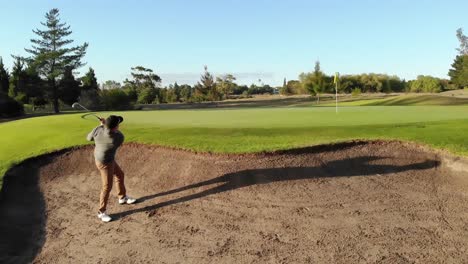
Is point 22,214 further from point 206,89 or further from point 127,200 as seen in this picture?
point 206,89

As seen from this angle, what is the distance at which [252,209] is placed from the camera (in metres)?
7.72

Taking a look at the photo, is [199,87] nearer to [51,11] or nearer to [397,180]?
[51,11]

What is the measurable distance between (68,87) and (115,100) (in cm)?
1629

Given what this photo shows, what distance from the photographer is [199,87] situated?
91.9 metres

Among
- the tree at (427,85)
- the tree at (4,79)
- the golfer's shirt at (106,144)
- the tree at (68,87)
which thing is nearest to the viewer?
the golfer's shirt at (106,144)

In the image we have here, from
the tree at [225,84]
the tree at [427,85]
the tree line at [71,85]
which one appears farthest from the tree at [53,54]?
the tree at [427,85]

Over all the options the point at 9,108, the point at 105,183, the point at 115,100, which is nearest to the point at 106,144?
the point at 105,183

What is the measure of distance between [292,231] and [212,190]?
7.90ft

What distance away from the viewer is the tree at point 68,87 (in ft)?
218

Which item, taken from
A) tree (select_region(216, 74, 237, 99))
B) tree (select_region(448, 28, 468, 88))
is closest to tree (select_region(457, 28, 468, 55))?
tree (select_region(448, 28, 468, 88))

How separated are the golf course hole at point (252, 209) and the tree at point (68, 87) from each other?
6092 centimetres

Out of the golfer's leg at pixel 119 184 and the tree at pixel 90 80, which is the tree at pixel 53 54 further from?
the golfer's leg at pixel 119 184

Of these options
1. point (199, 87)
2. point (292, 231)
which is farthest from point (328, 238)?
point (199, 87)

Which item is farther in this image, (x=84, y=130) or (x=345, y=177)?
(x=84, y=130)
